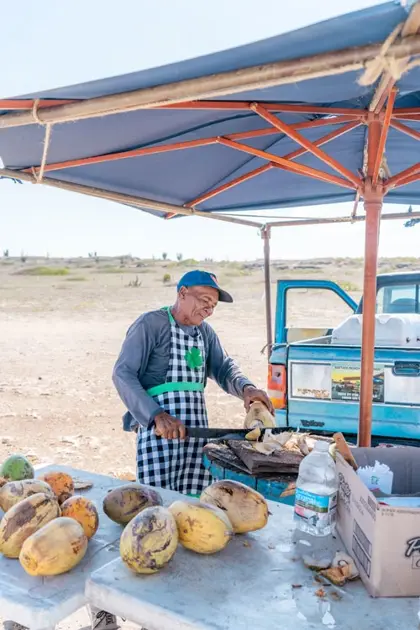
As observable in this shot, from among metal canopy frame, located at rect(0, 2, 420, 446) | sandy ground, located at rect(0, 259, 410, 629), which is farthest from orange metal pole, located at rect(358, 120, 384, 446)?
sandy ground, located at rect(0, 259, 410, 629)

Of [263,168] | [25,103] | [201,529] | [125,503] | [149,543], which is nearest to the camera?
[149,543]

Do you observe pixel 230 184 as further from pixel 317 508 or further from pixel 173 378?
pixel 317 508

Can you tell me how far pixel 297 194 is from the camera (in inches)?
193

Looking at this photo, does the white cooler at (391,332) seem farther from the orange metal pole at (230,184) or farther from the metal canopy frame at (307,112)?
the metal canopy frame at (307,112)

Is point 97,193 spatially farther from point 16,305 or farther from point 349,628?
point 16,305

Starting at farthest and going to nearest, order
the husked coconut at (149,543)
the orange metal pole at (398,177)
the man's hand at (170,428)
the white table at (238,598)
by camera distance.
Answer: the orange metal pole at (398,177) → the man's hand at (170,428) → the husked coconut at (149,543) → the white table at (238,598)

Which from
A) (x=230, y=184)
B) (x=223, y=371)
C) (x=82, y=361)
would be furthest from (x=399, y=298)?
(x=82, y=361)

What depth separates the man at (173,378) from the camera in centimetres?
301

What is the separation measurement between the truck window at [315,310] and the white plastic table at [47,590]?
48.1 feet

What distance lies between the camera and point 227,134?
3.24 metres

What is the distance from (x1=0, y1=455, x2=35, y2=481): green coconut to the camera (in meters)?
2.01

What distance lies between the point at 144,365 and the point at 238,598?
1770 mm

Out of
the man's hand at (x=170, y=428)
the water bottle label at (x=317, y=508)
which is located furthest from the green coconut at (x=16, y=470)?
the water bottle label at (x=317, y=508)

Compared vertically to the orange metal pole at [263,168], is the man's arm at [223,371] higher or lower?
lower
